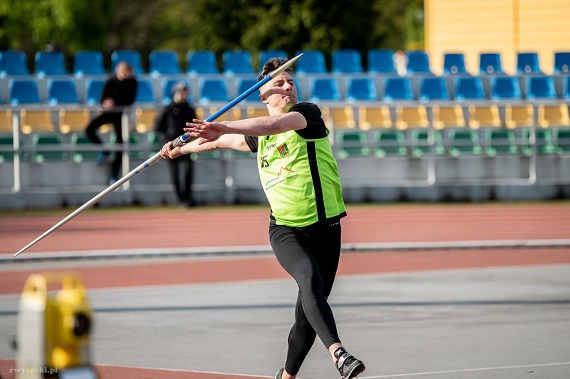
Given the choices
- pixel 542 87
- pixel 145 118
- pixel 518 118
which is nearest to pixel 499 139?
pixel 518 118

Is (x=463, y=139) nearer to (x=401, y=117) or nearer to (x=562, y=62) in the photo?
(x=401, y=117)

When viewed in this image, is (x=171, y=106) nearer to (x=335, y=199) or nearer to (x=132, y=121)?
(x=132, y=121)

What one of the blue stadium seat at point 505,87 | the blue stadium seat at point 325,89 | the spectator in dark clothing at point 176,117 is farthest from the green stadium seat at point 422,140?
the spectator in dark clothing at point 176,117

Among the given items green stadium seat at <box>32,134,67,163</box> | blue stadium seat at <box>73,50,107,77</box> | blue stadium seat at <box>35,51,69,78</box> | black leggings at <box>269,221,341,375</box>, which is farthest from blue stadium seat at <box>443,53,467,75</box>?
black leggings at <box>269,221,341,375</box>

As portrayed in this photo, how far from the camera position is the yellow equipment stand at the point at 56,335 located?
12.1ft

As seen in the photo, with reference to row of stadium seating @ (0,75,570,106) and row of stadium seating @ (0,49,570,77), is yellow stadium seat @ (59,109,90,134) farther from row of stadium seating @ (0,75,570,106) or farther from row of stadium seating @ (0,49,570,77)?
row of stadium seating @ (0,49,570,77)

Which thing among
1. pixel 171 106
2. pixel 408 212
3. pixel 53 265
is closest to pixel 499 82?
pixel 408 212

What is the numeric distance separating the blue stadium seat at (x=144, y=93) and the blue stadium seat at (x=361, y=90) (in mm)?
4197

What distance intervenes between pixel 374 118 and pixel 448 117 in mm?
1523

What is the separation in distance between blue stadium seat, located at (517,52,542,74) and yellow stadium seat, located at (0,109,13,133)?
1294 centimetres

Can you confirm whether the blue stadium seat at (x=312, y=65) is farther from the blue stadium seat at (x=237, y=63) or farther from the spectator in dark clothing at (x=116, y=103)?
the spectator in dark clothing at (x=116, y=103)

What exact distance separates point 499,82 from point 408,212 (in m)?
6.93

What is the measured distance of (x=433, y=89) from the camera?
26.5m

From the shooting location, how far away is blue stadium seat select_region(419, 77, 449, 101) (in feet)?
86.9
